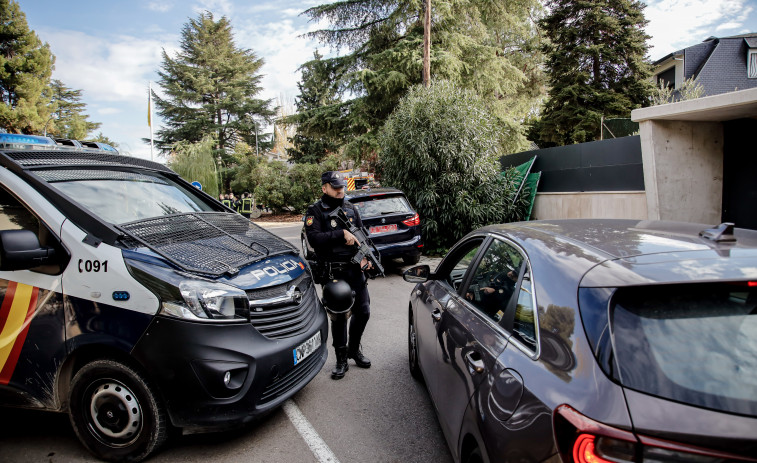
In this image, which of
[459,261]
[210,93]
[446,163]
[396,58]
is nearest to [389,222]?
[446,163]

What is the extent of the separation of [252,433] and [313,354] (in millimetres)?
687

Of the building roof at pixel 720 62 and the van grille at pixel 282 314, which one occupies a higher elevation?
the building roof at pixel 720 62

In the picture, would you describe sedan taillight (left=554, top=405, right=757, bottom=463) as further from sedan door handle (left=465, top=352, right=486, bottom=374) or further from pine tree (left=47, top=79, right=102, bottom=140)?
pine tree (left=47, top=79, right=102, bottom=140)

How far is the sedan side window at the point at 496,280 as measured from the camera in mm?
Answer: 2166

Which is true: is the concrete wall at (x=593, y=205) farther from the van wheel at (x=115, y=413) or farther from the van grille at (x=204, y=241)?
the van wheel at (x=115, y=413)

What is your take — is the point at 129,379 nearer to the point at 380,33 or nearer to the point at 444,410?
the point at 444,410

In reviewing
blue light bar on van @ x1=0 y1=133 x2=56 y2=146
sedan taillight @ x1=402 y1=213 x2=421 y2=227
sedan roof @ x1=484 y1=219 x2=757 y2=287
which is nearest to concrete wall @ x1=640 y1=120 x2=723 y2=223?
sedan taillight @ x1=402 y1=213 x2=421 y2=227

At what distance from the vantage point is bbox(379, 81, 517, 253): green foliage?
34.6ft

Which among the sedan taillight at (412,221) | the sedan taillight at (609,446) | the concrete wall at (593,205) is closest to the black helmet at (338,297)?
the sedan taillight at (609,446)

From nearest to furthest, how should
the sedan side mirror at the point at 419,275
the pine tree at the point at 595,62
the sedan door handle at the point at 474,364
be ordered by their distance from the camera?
1. the sedan door handle at the point at 474,364
2. the sedan side mirror at the point at 419,275
3. the pine tree at the point at 595,62

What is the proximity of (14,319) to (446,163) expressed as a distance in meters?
9.11

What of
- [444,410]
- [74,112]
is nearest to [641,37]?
[444,410]

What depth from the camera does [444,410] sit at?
96.5 inches

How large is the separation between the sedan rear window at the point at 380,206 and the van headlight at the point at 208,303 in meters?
5.82
